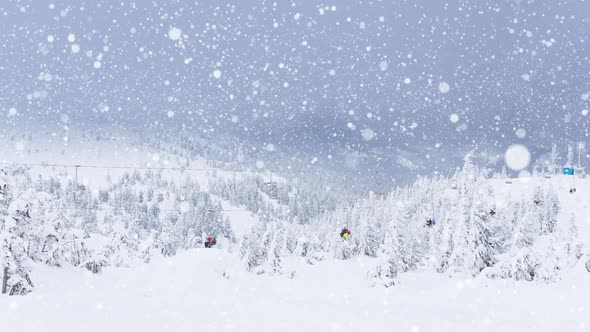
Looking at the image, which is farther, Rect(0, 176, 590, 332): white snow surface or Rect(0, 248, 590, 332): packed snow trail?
Rect(0, 176, 590, 332): white snow surface

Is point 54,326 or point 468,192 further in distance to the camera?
point 468,192

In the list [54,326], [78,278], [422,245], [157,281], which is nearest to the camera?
[54,326]

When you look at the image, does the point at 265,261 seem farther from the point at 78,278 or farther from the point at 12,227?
the point at 12,227

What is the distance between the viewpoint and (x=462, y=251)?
32406 mm

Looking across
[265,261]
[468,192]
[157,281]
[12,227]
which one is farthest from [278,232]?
[12,227]

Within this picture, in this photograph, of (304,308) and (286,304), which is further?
(286,304)

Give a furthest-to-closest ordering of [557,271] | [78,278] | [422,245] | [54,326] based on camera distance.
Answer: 1. [422,245]
2. [78,278]
3. [557,271]
4. [54,326]

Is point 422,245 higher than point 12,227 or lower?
lower

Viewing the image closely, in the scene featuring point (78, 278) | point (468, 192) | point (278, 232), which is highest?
point (468, 192)

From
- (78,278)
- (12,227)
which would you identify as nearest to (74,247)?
(78,278)

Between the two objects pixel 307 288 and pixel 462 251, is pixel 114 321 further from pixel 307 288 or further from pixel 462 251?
pixel 462 251

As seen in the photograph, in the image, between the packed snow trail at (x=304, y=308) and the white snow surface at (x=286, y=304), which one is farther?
the white snow surface at (x=286, y=304)

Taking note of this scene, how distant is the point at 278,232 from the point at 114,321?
92.8 ft

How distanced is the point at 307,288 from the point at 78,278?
19.2 metres
